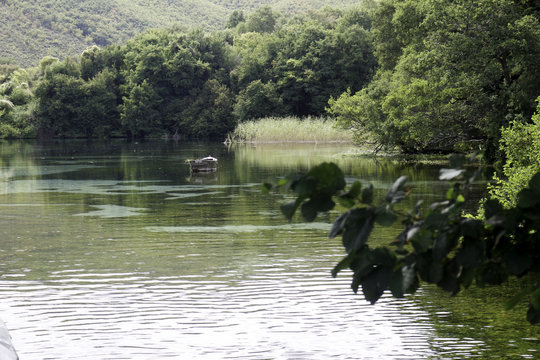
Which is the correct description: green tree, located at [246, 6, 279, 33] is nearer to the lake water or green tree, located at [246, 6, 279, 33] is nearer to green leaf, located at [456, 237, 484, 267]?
the lake water

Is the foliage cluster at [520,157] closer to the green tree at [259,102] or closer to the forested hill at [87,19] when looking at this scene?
the green tree at [259,102]

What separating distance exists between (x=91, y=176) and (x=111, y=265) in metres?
17.2

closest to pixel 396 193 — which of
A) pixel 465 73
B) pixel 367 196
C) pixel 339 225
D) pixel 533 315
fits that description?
pixel 367 196

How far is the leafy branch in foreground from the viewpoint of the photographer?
7.69 ft

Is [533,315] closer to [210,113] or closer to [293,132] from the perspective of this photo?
[293,132]

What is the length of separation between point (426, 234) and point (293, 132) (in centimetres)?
5110

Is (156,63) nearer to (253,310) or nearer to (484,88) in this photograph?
(484,88)

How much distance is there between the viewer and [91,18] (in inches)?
6004

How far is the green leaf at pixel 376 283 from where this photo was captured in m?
2.39

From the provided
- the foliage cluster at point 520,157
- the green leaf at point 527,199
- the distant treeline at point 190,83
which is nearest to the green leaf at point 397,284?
the green leaf at point 527,199

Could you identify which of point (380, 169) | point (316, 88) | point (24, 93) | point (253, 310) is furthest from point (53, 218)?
point (24, 93)

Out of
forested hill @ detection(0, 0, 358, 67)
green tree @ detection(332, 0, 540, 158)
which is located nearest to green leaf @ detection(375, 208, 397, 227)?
green tree @ detection(332, 0, 540, 158)

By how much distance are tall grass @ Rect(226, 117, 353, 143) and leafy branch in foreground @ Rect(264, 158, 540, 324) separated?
47552 millimetres

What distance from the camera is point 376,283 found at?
7.88ft
